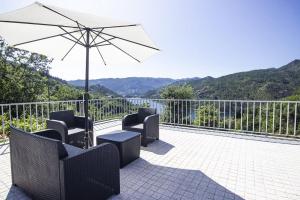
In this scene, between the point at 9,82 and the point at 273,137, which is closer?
the point at 273,137

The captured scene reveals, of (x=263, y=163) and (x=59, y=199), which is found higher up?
(x=59, y=199)

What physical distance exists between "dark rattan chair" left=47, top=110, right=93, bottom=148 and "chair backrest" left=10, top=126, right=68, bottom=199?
53.6 inches

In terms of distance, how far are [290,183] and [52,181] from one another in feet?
10.1

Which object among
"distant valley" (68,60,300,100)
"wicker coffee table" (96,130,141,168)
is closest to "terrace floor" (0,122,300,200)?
"wicker coffee table" (96,130,141,168)

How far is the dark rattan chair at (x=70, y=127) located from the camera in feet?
12.5

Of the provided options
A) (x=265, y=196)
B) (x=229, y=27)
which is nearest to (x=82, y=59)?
(x=265, y=196)

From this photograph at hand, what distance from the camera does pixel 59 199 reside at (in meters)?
1.84

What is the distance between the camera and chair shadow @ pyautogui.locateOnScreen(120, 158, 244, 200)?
94.4 inches

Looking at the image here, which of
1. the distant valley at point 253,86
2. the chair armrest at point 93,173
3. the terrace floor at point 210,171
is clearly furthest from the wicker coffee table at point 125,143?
the distant valley at point 253,86

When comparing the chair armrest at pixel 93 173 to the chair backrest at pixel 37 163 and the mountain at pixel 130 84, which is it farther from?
the mountain at pixel 130 84

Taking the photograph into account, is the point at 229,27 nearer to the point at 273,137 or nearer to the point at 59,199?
the point at 273,137

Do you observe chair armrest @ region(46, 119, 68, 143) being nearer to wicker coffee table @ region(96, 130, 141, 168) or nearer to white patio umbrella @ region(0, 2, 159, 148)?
wicker coffee table @ region(96, 130, 141, 168)

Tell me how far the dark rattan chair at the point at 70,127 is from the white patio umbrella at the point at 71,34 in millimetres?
961

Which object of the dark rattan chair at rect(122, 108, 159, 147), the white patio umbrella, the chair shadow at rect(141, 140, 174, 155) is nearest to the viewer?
the white patio umbrella
